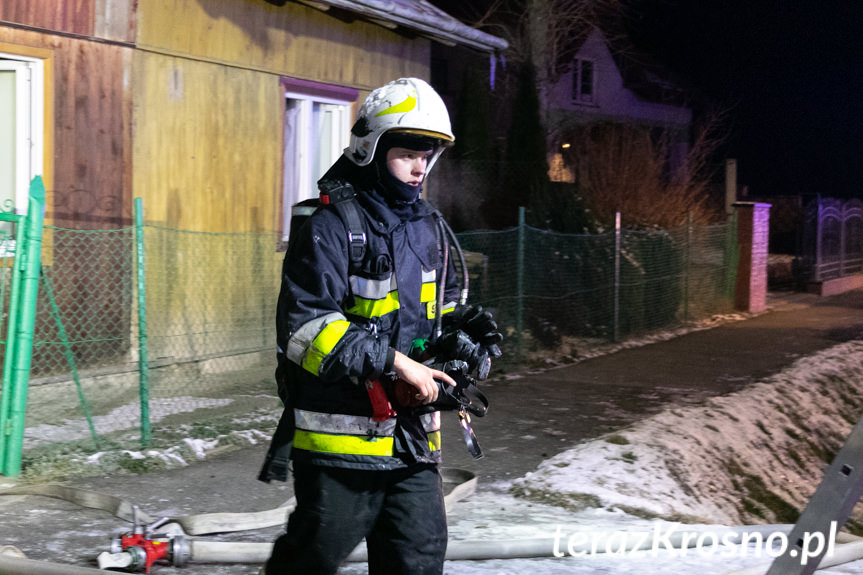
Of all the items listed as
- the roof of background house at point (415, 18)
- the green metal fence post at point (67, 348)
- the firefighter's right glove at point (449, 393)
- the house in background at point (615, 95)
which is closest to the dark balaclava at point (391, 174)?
the firefighter's right glove at point (449, 393)

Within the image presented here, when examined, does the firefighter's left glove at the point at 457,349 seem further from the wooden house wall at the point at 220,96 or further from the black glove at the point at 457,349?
the wooden house wall at the point at 220,96

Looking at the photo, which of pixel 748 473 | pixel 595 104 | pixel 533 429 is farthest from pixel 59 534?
pixel 595 104

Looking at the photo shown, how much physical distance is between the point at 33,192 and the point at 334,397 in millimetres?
3442

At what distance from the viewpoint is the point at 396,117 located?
3121mm

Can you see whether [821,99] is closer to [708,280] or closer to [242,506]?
[708,280]

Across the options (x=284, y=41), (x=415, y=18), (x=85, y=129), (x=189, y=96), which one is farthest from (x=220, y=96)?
(x=415, y=18)

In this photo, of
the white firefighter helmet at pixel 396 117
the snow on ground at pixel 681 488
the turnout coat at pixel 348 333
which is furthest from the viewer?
the snow on ground at pixel 681 488

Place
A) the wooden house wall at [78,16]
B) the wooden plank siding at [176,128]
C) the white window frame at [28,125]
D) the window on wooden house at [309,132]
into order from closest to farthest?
the wooden house wall at [78,16] < the white window frame at [28,125] < the wooden plank siding at [176,128] < the window on wooden house at [309,132]

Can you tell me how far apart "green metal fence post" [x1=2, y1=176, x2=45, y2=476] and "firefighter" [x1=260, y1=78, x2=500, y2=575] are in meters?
3.19

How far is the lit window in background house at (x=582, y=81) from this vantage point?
3288 centimetres

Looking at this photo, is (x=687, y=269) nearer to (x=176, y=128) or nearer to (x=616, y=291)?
(x=616, y=291)

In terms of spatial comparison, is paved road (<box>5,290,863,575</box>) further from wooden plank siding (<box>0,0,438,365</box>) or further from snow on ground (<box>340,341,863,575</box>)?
wooden plank siding (<box>0,0,438,365</box>)

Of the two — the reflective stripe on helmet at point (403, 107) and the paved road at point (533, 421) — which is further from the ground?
the reflective stripe on helmet at point (403, 107)

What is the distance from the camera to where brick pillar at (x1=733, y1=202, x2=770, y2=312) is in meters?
16.1
